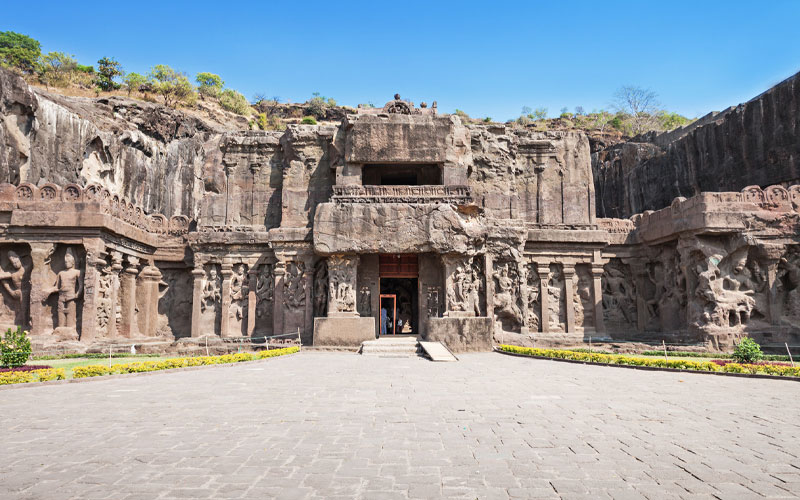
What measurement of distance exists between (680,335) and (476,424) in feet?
52.9

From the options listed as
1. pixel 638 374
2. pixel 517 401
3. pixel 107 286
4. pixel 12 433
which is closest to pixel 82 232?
pixel 107 286

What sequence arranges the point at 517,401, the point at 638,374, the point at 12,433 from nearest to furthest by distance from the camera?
the point at 12,433
the point at 517,401
the point at 638,374

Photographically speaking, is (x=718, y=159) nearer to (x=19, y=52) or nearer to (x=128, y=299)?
(x=128, y=299)

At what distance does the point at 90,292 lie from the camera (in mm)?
18328

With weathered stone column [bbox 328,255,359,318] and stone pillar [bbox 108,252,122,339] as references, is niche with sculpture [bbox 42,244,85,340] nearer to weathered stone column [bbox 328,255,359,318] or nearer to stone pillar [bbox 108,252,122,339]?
stone pillar [bbox 108,252,122,339]

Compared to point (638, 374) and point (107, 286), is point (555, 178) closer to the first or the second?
point (638, 374)

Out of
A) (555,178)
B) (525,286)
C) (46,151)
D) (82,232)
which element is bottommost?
(525,286)

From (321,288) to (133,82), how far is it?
48756mm

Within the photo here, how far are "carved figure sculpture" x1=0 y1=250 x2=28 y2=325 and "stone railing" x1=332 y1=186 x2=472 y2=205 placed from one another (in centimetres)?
1228

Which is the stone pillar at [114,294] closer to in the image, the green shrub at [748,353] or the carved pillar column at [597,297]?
the carved pillar column at [597,297]

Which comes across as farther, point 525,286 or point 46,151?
point 46,151

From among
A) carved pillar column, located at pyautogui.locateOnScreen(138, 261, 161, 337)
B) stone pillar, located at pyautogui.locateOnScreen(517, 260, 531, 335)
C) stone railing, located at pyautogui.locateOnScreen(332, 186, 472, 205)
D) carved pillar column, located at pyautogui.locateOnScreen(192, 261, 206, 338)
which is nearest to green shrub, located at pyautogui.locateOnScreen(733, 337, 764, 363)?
stone pillar, located at pyautogui.locateOnScreen(517, 260, 531, 335)

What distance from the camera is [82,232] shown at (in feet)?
60.3

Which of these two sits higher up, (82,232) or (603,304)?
(82,232)
